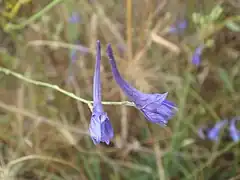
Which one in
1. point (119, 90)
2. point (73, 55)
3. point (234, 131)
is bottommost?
point (234, 131)

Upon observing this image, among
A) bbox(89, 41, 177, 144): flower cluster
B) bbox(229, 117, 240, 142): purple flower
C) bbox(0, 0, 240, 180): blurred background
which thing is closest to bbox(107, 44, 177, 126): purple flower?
bbox(89, 41, 177, 144): flower cluster

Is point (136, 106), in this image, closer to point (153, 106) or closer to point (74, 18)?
point (153, 106)

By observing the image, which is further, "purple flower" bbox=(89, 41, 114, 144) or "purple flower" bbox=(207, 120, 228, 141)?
"purple flower" bbox=(207, 120, 228, 141)

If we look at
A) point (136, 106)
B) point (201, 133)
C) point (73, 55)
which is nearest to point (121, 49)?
point (73, 55)

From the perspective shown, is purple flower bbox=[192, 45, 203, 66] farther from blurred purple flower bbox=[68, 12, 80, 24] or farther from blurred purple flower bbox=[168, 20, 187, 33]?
blurred purple flower bbox=[68, 12, 80, 24]

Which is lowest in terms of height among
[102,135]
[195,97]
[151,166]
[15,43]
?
[102,135]

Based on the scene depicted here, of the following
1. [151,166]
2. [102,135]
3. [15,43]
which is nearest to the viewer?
[102,135]

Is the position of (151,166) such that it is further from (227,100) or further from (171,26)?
(171,26)

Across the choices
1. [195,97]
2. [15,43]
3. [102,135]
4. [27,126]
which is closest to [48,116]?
[27,126]
